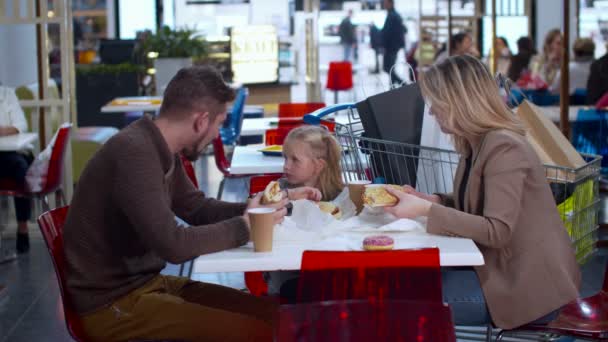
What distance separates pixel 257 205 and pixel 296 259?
405 millimetres

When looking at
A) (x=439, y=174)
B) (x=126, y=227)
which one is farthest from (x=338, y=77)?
(x=126, y=227)

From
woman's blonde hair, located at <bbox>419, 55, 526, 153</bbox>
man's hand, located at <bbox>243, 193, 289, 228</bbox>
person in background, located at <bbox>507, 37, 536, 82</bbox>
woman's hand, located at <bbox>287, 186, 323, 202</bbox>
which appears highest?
person in background, located at <bbox>507, 37, 536, 82</bbox>

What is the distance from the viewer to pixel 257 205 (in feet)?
8.97

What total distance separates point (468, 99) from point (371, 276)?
934mm

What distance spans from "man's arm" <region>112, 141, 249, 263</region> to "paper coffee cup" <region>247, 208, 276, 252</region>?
0.09 metres

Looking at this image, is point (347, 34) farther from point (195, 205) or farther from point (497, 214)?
point (497, 214)

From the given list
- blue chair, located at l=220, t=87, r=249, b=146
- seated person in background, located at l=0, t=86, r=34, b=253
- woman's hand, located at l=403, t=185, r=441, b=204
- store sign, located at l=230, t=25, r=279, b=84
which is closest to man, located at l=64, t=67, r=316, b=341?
woman's hand, located at l=403, t=185, r=441, b=204

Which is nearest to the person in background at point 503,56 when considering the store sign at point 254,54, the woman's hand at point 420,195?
the store sign at point 254,54

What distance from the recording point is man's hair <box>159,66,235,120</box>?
2568 mm

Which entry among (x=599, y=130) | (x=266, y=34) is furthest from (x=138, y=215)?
(x=266, y=34)

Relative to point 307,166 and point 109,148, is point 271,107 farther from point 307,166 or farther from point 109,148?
point 109,148

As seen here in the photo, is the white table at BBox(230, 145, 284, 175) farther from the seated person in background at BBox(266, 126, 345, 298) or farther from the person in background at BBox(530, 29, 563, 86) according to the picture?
the person in background at BBox(530, 29, 563, 86)

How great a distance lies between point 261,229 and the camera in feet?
7.93

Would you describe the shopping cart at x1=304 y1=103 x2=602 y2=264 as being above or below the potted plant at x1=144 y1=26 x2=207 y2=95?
below
